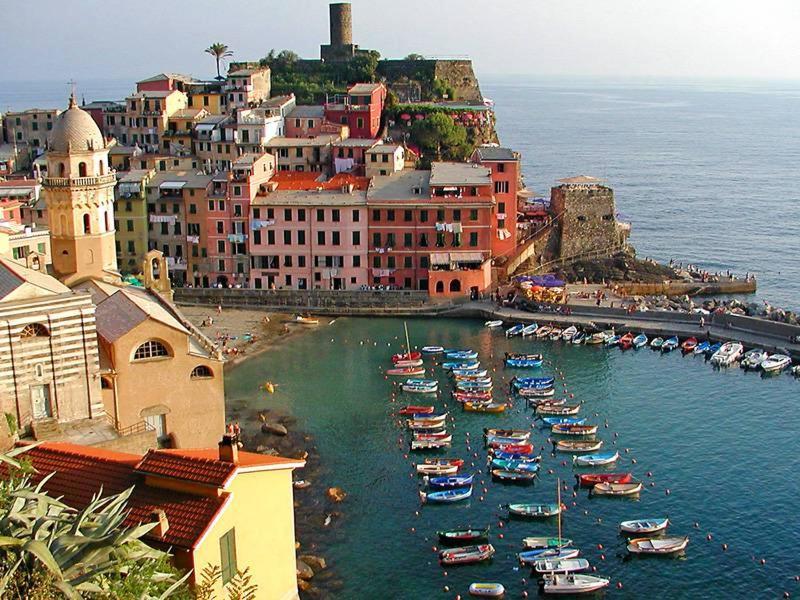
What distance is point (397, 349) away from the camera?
6325 cm

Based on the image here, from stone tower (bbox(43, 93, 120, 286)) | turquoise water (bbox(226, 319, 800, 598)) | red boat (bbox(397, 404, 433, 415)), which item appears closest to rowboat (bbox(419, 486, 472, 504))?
turquoise water (bbox(226, 319, 800, 598))

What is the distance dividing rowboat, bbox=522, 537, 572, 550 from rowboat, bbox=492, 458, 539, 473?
20.5ft

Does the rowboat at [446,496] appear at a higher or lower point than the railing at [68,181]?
lower

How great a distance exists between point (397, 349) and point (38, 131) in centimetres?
5311

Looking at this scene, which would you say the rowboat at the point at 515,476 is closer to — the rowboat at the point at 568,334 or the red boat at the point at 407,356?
the red boat at the point at 407,356

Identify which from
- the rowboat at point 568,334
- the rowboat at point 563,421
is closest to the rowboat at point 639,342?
the rowboat at point 568,334

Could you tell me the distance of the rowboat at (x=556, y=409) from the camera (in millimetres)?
51375

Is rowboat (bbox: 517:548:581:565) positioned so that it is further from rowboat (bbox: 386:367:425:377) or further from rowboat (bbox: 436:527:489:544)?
rowboat (bbox: 386:367:425:377)

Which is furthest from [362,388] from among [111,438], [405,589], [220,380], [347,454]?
[111,438]

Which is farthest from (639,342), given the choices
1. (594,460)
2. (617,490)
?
(617,490)

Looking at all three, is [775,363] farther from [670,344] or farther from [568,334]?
[568,334]

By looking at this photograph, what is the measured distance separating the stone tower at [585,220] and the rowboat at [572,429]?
3529 centimetres

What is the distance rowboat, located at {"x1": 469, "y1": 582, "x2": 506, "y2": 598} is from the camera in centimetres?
3434

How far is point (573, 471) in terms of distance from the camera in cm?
4469
